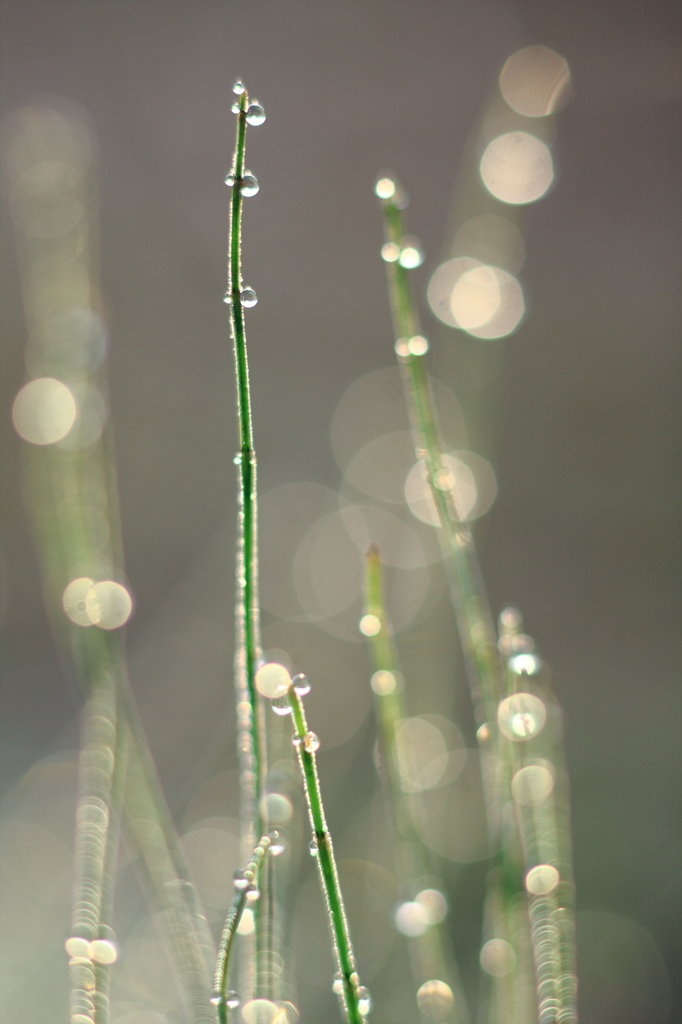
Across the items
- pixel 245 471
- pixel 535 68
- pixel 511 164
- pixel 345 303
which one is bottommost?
pixel 245 471

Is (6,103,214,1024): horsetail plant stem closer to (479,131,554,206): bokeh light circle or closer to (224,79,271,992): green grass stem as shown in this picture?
(224,79,271,992): green grass stem

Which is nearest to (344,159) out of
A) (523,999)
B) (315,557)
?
(315,557)

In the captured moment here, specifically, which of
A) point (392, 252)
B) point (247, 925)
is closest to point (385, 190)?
point (392, 252)

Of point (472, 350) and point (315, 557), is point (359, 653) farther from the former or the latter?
point (472, 350)

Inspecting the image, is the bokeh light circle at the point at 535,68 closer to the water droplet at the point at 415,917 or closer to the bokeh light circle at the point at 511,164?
the bokeh light circle at the point at 511,164

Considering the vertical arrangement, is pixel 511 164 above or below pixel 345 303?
below

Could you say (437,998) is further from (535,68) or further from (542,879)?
(535,68)

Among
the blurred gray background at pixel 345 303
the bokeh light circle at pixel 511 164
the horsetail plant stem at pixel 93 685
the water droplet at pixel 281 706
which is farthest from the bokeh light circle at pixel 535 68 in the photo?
the water droplet at pixel 281 706
